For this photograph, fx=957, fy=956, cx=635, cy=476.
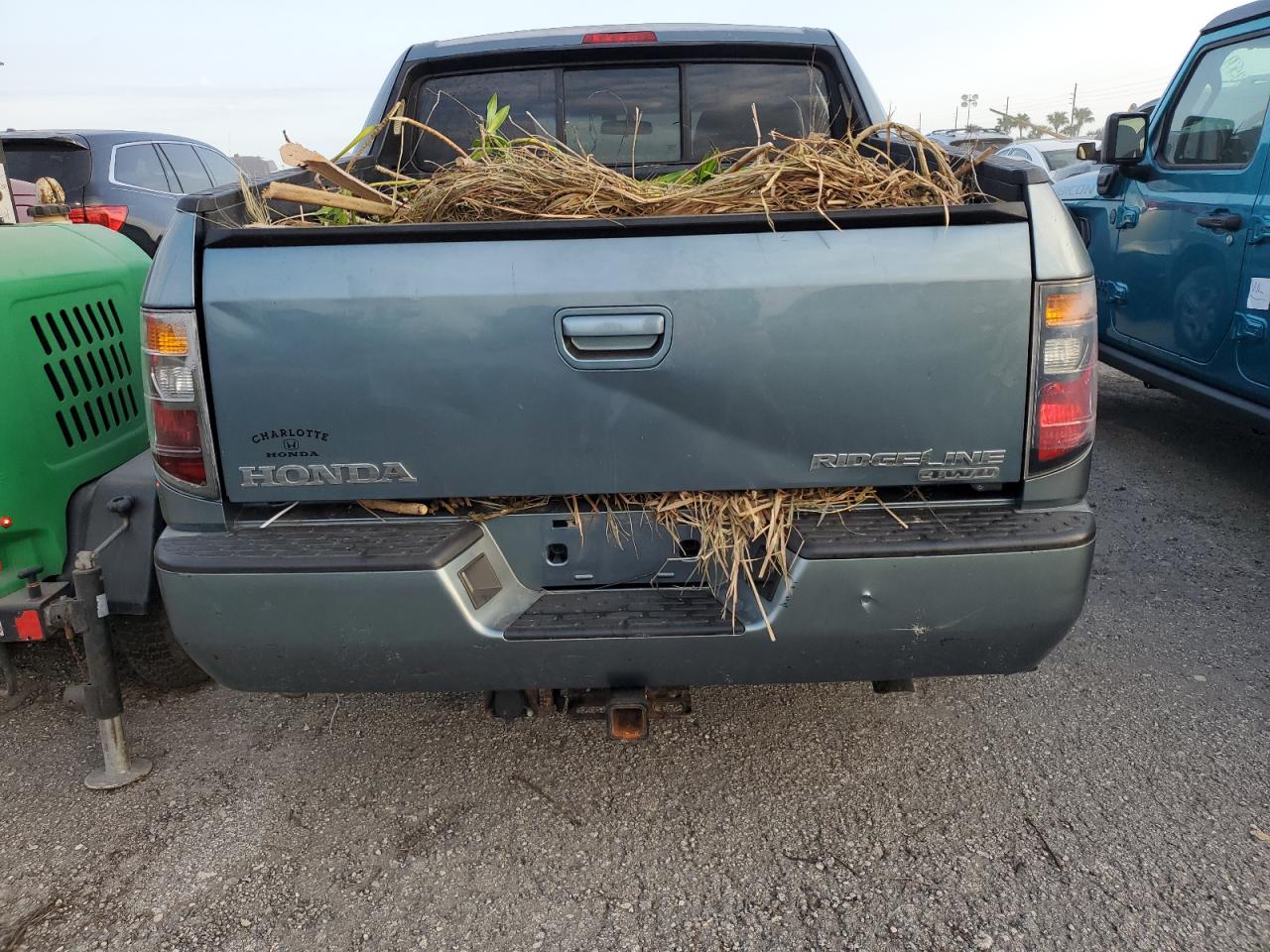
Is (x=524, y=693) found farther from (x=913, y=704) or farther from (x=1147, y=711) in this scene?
(x=1147, y=711)

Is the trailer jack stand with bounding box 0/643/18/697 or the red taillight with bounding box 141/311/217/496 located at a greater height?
the red taillight with bounding box 141/311/217/496

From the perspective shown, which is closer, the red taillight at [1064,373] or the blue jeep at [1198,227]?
the red taillight at [1064,373]

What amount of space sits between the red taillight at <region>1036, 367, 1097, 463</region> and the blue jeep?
107 inches

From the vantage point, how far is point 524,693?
249 centimetres

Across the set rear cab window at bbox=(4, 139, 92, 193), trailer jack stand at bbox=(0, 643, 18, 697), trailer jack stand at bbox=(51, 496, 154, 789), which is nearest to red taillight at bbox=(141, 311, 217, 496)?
trailer jack stand at bbox=(51, 496, 154, 789)

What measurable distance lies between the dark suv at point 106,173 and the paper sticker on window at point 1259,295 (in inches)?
268

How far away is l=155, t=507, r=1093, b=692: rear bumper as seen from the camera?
214cm

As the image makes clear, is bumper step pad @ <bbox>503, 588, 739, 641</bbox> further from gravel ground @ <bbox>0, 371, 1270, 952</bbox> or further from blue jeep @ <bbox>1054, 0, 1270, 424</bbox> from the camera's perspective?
blue jeep @ <bbox>1054, 0, 1270, 424</bbox>

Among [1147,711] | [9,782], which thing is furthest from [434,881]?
[1147,711]

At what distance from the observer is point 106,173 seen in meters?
7.72

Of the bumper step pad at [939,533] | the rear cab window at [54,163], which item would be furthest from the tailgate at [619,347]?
the rear cab window at [54,163]

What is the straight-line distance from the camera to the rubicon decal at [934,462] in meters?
2.22

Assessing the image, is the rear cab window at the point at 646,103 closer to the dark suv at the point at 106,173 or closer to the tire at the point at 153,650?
the tire at the point at 153,650

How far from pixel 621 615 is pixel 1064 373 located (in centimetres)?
116
